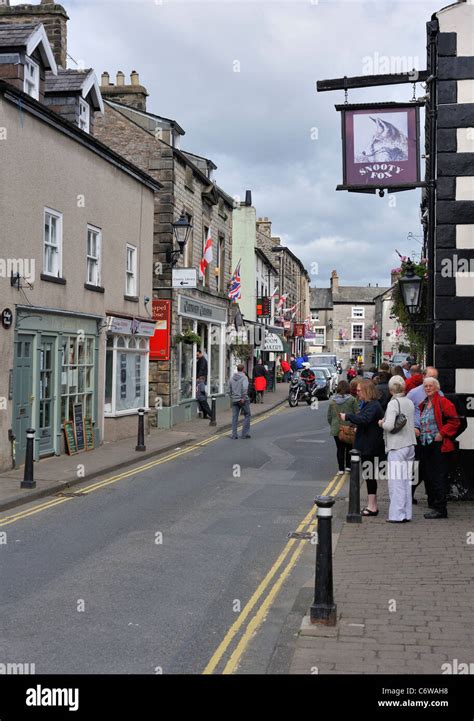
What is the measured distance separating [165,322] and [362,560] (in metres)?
15.9

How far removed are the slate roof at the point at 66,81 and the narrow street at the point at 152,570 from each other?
8907mm

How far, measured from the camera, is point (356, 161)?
468 inches


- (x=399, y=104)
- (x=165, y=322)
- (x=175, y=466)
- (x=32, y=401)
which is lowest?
(x=175, y=466)

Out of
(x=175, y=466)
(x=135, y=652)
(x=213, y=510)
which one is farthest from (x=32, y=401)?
(x=135, y=652)

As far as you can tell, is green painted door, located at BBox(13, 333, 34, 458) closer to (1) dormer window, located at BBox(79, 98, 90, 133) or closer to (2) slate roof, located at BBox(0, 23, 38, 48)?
(2) slate roof, located at BBox(0, 23, 38, 48)

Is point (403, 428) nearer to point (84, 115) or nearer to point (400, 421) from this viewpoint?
point (400, 421)

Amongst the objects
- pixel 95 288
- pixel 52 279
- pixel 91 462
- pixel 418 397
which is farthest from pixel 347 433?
pixel 95 288

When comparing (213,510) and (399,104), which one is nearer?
(213,510)

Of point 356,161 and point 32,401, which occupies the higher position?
point 356,161

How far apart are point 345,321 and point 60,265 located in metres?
75.0

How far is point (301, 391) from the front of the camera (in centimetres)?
3381

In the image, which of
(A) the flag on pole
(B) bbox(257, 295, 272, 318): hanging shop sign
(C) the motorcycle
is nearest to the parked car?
(C) the motorcycle

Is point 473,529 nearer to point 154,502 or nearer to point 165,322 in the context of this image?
point 154,502
